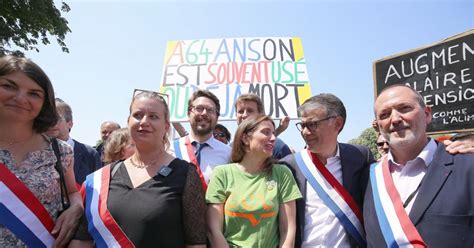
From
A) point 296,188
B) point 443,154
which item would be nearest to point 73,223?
point 296,188

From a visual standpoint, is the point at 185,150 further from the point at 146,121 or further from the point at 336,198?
the point at 336,198

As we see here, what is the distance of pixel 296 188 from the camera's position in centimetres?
259

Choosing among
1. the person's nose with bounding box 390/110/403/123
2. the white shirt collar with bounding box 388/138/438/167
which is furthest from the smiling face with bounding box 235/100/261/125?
the white shirt collar with bounding box 388/138/438/167

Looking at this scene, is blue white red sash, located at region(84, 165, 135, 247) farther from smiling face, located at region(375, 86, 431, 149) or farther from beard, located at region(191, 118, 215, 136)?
smiling face, located at region(375, 86, 431, 149)

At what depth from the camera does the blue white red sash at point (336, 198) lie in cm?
256

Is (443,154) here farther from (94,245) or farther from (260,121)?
(94,245)

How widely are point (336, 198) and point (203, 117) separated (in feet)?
5.47

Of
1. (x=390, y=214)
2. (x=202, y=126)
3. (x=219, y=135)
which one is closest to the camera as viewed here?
(x=390, y=214)

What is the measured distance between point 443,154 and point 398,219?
0.52 meters

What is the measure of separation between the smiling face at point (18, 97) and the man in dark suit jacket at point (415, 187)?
7.59ft

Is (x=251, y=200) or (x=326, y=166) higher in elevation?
(x=326, y=166)

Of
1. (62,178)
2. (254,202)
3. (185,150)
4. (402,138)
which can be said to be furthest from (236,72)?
(62,178)

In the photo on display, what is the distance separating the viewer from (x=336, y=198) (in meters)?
2.60

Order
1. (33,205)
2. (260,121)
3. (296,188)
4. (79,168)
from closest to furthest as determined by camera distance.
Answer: (33,205) → (296,188) → (260,121) → (79,168)
